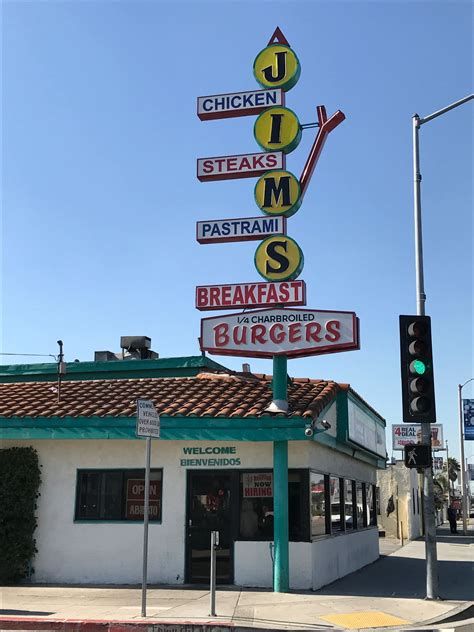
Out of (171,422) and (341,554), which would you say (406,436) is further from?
(171,422)

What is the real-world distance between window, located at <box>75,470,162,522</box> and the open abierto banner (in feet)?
102

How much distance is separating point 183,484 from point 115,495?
1560 millimetres

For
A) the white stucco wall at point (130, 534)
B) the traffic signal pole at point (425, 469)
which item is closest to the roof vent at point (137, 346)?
the white stucco wall at point (130, 534)

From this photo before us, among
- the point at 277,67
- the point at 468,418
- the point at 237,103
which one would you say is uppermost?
the point at 277,67

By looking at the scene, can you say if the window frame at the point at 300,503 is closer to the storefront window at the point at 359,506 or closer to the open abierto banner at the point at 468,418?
the storefront window at the point at 359,506

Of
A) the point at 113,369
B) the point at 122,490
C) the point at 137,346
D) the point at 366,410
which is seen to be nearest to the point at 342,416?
the point at 366,410

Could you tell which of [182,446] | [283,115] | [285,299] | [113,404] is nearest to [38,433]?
[113,404]

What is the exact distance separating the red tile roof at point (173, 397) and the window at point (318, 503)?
1681 millimetres

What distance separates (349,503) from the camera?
19625 mm

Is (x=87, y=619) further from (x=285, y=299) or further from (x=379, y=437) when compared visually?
(x=379, y=437)

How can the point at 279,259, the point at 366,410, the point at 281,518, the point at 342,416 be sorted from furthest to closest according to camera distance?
the point at 366,410, the point at 342,416, the point at 279,259, the point at 281,518

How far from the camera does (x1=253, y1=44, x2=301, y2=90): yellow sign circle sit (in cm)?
1576

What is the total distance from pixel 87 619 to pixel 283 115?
10.7 m

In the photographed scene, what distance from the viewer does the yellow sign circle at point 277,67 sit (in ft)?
51.7
